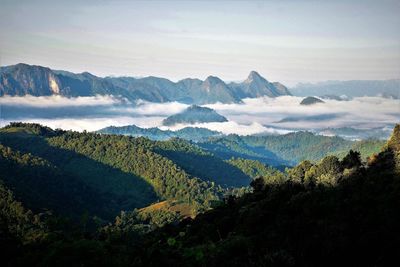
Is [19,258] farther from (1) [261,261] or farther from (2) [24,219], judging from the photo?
(2) [24,219]

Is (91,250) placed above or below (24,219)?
above

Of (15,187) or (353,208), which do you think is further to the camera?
(15,187)

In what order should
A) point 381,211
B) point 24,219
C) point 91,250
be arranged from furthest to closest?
point 24,219 → point 381,211 → point 91,250

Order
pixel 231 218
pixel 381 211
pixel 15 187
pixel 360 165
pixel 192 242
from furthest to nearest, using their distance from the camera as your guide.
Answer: pixel 15 187 < pixel 360 165 < pixel 231 218 < pixel 192 242 < pixel 381 211

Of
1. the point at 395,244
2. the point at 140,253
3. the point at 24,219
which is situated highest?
the point at 395,244

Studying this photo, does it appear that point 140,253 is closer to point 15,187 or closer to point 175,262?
point 175,262

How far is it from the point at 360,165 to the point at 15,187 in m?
127

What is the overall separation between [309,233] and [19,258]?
900 inches

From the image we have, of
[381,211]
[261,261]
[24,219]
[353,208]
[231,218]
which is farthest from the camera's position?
[24,219]

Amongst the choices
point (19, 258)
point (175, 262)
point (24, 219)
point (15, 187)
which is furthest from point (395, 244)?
point (15, 187)

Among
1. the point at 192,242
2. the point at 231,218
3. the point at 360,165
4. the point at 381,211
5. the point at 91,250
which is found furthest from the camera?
the point at 360,165

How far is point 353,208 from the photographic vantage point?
46.5 meters

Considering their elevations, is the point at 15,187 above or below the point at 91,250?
below

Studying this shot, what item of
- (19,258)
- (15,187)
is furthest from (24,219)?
(19,258)
